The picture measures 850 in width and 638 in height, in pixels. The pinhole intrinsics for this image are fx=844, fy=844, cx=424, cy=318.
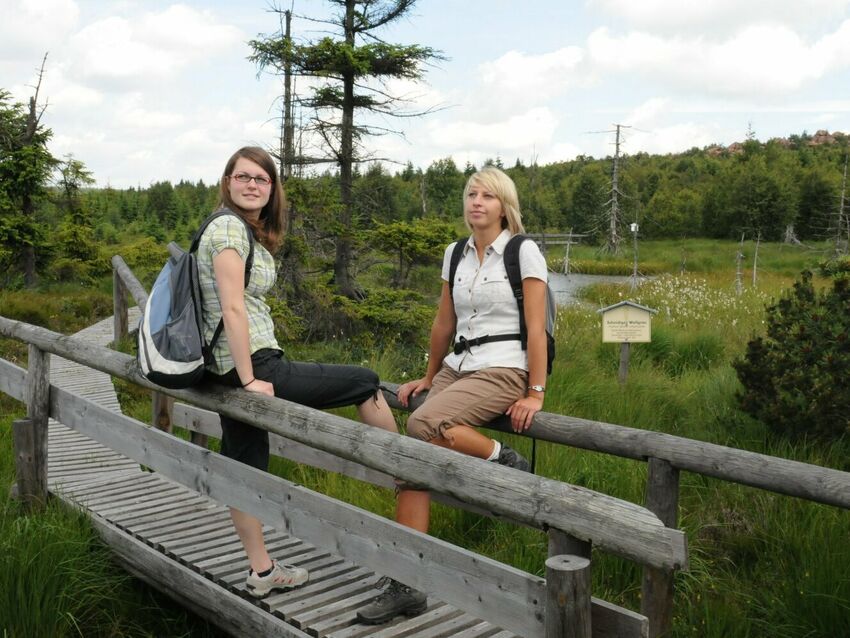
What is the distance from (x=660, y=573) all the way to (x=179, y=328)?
2007 millimetres

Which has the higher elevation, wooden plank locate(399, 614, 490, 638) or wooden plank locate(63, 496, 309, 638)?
wooden plank locate(399, 614, 490, 638)

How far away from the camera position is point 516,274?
3410 mm

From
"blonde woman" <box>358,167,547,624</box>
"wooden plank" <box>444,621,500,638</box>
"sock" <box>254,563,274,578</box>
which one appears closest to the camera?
"wooden plank" <box>444,621,500,638</box>

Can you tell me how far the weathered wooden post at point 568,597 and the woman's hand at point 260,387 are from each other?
1.45 meters

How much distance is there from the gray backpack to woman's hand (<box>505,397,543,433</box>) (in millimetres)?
1183

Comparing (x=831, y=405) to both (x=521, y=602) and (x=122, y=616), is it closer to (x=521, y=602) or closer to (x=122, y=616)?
(x=521, y=602)

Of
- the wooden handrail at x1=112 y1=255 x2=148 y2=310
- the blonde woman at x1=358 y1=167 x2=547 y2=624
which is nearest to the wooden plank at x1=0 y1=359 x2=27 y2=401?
the wooden handrail at x1=112 y1=255 x2=148 y2=310

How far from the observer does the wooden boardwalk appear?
3.23 meters

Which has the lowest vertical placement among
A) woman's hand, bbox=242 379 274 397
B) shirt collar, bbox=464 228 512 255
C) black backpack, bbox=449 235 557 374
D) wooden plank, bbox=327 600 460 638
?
wooden plank, bbox=327 600 460 638

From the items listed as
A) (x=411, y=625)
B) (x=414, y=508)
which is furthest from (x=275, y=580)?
(x=414, y=508)

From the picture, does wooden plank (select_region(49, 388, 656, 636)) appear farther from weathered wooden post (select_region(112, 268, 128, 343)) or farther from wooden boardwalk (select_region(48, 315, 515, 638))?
weathered wooden post (select_region(112, 268, 128, 343))

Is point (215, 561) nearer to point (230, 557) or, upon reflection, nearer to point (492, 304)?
point (230, 557)

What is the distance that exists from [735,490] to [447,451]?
281cm

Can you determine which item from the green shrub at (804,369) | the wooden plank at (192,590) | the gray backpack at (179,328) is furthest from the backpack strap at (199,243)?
the green shrub at (804,369)
